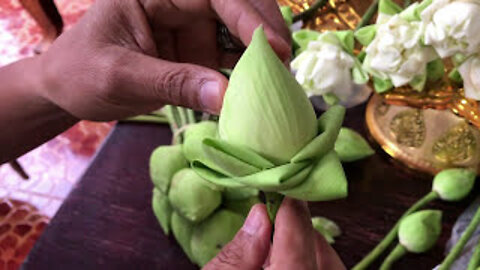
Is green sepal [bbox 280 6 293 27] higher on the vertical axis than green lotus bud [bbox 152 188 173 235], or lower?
higher

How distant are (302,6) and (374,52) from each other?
143 mm

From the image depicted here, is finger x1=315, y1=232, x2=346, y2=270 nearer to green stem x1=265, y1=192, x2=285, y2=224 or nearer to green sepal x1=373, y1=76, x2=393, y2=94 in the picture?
green stem x1=265, y1=192, x2=285, y2=224

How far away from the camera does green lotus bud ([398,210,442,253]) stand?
0.41 meters

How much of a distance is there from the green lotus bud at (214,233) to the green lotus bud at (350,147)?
0.12 metres

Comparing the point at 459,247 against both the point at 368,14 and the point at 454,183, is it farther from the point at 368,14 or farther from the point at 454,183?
the point at 368,14

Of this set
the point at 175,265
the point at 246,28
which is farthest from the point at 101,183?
the point at 246,28

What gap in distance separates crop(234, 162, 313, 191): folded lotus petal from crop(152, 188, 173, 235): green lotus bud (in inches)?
8.9

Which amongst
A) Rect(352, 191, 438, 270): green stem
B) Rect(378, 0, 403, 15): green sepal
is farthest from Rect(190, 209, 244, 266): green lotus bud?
Rect(378, 0, 403, 15): green sepal

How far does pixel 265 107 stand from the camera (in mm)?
228

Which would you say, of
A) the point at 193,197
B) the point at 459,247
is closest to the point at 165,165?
the point at 193,197

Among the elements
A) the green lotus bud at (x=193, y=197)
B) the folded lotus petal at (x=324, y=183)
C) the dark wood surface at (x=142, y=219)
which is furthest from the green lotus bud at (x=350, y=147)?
the folded lotus petal at (x=324, y=183)

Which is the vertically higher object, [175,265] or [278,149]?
[278,149]

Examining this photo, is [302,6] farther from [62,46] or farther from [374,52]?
[62,46]

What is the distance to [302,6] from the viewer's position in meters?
0.50
